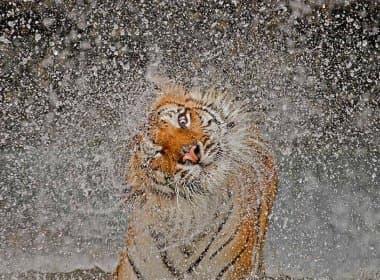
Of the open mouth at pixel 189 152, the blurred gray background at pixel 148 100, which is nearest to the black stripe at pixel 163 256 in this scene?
the blurred gray background at pixel 148 100

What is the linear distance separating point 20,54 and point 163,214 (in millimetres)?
544

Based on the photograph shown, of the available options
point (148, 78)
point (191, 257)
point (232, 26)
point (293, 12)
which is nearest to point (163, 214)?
point (191, 257)

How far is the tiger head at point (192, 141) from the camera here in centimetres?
151

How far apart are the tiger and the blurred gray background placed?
0.25 feet

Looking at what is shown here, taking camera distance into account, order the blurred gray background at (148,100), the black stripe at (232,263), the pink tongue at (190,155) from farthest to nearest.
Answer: the blurred gray background at (148,100), the black stripe at (232,263), the pink tongue at (190,155)

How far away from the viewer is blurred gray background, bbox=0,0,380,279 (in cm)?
172

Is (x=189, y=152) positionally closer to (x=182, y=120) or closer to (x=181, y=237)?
(x=182, y=120)

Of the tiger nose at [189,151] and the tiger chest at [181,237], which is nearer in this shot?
the tiger nose at [189,151]

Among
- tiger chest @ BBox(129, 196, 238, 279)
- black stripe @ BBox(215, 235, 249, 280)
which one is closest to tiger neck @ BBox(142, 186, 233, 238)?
tiger chest @ BBox(129, 196, 238, 279)

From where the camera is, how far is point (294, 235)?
5.91 feet

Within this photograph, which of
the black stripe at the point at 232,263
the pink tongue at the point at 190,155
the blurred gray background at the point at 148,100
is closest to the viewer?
the pink tongue at the point at 190,155

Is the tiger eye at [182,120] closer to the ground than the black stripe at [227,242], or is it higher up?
higher up

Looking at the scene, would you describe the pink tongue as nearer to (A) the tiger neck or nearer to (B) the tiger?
(B) the tiger

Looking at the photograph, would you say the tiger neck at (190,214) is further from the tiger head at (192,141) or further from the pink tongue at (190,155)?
the pink tongue at (190,155)
